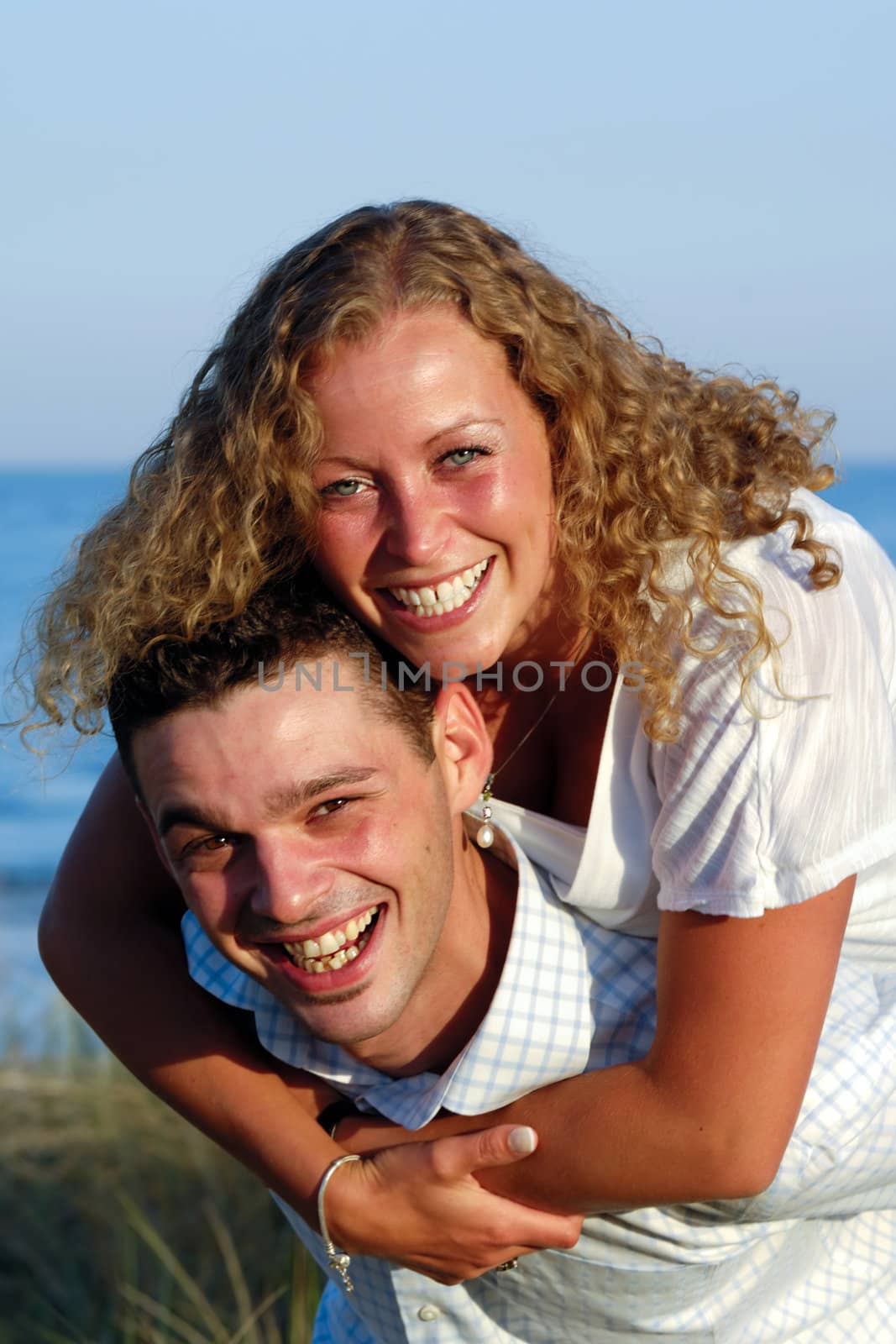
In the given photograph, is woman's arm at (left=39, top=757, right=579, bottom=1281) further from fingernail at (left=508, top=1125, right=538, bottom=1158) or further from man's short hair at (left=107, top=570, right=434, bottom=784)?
man's short hair at (left=107, top=570, right=434, bottom=784)

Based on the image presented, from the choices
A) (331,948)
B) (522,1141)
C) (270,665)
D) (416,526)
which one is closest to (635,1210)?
(522,1141)

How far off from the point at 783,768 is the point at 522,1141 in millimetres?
855

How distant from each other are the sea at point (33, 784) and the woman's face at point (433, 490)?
0.70 meters

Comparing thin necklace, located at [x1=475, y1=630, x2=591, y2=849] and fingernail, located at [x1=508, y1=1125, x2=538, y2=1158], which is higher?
thin necklace, located at [x1=475, y1=630, x2=591, y2=849]

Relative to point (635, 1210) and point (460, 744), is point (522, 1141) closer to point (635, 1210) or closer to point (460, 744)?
point (635, 1210)

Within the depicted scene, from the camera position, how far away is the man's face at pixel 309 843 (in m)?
2.88

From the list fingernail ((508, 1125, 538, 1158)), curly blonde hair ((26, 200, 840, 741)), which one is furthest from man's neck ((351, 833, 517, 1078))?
curly blonde hair ((26, 200, 840, 741))

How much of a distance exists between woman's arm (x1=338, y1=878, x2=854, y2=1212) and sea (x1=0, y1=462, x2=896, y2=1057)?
51.7 inches

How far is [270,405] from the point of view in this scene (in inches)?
116

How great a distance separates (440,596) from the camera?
3.10m

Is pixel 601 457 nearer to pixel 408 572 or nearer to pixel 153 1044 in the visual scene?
pixel 408 572

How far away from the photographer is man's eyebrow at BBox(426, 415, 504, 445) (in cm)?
293

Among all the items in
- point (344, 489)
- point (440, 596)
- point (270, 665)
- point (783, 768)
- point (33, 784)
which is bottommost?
point (783, 768)

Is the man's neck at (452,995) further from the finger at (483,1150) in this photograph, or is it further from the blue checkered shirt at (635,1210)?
the finger at (483,1150)
